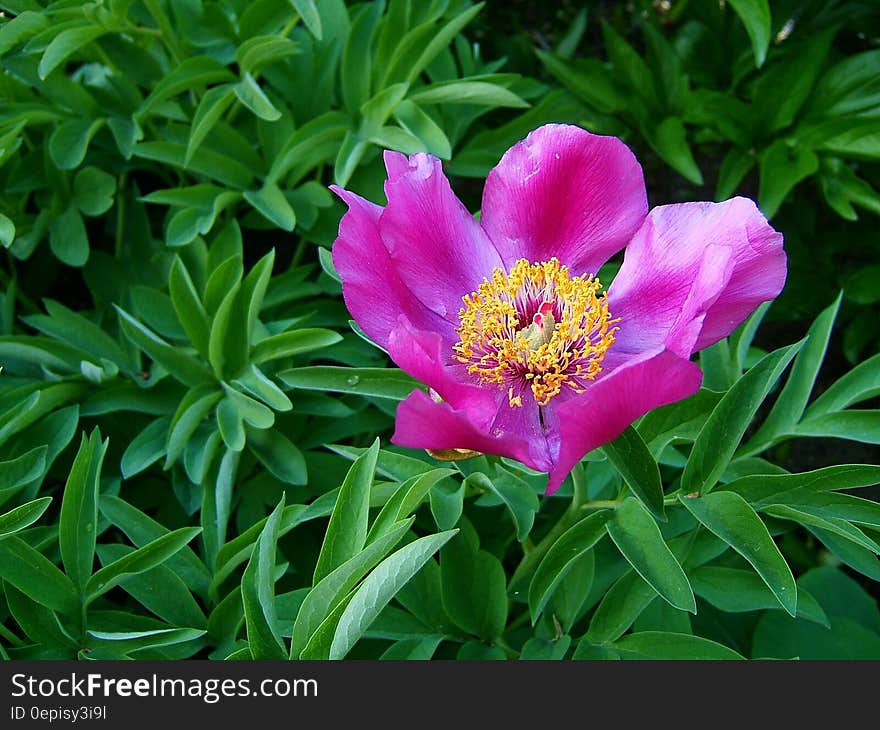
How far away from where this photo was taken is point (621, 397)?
787 millimetres

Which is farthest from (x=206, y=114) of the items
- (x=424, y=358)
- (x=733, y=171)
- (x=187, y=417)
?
(x=733, y=171)

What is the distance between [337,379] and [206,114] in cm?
47

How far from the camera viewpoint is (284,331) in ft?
4.06

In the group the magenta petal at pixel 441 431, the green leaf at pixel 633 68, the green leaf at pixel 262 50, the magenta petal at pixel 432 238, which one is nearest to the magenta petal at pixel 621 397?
the magenta petal at pixel 441 431

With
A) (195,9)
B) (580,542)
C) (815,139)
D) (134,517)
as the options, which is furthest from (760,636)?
(195,9)

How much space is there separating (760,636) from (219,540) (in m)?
0.79

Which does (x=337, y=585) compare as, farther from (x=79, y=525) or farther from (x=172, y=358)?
(x=172, y=358)

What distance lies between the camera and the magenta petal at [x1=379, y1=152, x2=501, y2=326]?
0.97 meters

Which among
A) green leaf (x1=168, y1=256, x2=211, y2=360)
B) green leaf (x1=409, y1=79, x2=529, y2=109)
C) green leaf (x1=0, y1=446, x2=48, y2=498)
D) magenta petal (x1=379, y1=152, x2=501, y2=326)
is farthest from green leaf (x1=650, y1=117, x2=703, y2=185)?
green leaf (x1=0, y1=446, x2=48, y2=498)

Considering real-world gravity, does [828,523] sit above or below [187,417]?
below

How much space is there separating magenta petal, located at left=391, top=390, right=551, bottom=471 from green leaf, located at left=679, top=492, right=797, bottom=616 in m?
0.21

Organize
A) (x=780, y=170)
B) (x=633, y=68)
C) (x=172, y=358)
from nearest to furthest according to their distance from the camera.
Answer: (x=172, y=358) → (x=780, y=170) → (x=633, y=68)

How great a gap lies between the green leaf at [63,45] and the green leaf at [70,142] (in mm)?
126

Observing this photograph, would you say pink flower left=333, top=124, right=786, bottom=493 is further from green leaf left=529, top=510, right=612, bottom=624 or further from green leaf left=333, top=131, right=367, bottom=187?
green leaf left=333, top=131, right=367, bottom=187
